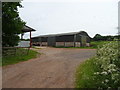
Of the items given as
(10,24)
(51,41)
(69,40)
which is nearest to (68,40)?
(69,40)

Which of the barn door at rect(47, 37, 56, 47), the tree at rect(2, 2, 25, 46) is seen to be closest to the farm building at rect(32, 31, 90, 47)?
the barn door at rect(47, 37, 56, 47)

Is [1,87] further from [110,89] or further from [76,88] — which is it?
[110,89]

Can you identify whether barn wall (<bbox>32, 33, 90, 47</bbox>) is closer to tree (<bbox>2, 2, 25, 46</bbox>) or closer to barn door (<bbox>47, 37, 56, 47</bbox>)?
barn door (<bbox>47, 37, 56, 47</bbox>)

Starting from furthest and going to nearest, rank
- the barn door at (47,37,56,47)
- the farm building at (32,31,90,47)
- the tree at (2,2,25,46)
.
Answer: the barn door at (47,37,56,47)
the farm building at (32,31,90,47)
the tree at (2,2,25,46)

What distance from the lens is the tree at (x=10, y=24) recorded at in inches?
526

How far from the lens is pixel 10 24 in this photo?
44.2 ft

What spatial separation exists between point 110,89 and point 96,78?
0.90 meters

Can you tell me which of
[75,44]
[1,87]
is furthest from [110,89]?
[75,44]

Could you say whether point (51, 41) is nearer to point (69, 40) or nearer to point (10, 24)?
point (69, 40)

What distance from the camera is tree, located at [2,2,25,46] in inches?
526

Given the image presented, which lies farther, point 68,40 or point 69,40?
point 68,40

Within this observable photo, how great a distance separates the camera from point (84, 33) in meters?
44.9

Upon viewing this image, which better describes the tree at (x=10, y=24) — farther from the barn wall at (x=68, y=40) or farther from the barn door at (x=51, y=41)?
the barn door at (x=51, y=41)

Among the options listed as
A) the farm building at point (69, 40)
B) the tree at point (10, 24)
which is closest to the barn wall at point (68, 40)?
the farm building at point (69, 40)
